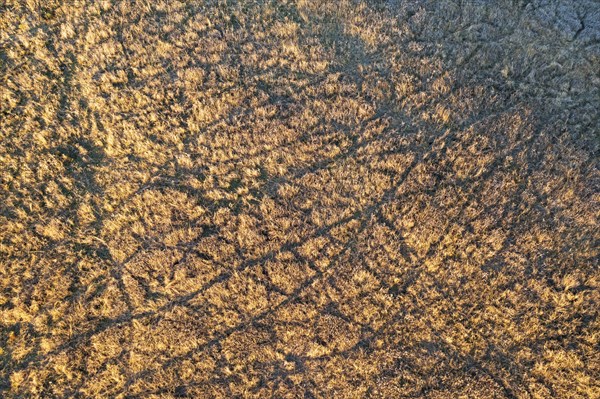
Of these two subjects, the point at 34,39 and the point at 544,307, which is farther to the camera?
the point at 34,39

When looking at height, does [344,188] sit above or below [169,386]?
above

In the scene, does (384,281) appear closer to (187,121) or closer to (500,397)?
(500,397)

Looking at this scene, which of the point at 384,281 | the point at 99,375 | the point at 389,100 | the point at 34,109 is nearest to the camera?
the point at 99,375

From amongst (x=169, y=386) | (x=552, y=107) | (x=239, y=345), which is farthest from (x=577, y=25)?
(x=169, y=386)

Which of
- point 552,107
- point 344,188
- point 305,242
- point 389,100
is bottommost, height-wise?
point 305,242

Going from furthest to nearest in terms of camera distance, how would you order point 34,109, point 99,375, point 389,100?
point 389,100 < point 34,109 < point 99,375

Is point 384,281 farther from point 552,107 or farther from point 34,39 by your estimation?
point 34,39

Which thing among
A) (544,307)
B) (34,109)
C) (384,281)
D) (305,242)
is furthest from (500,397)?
(34,109)
